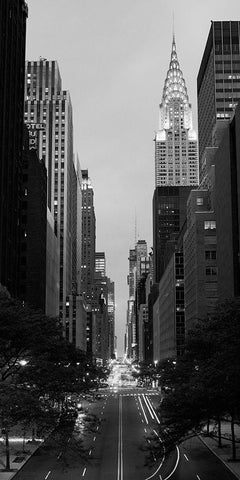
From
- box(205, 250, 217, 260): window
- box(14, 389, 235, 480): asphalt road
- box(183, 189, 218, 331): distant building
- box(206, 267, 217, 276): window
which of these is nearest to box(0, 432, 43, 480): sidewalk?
box(14, 389, 235, 480): asphalt road

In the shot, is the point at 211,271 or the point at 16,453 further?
the point at 211,271

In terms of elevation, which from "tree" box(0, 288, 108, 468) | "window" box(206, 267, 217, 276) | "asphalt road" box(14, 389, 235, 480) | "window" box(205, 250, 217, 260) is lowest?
"asphalt road" box(14, 389, 235, 480)

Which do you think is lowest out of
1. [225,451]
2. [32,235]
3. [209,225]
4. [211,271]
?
[225,451]

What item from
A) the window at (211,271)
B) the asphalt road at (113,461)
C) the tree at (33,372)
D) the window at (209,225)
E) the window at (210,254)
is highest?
the window at (209,225)

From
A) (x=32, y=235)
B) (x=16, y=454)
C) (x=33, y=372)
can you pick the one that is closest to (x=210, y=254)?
(x=32, y=235)

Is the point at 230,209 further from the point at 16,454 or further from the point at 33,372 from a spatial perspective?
the point at 33,372

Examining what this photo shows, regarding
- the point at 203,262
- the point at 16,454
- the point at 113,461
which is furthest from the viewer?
the point at 203,262

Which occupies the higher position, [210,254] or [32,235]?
[32,235]

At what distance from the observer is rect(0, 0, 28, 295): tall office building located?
345 feet

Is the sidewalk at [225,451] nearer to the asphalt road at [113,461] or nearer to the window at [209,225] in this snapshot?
the asphalt road at [113,461]

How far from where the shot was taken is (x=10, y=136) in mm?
113062

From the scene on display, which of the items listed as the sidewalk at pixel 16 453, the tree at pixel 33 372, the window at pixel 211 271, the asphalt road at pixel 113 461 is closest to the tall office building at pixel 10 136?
the sidewalk at pixel 16 453

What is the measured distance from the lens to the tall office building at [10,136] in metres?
105

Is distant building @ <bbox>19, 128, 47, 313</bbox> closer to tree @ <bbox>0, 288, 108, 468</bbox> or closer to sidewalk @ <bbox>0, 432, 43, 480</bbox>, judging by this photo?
sidewalk @ <bbox>0, 432, 43, 480</bbox>
